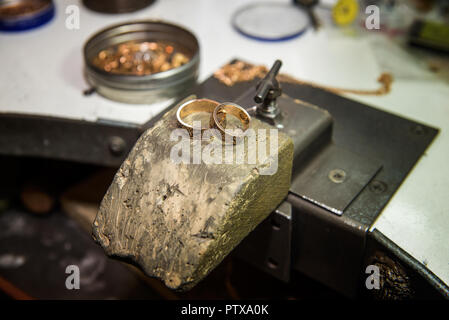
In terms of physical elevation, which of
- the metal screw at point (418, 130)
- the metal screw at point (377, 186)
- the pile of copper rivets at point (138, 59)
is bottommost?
the pile of copper rivets at point (138, 59)

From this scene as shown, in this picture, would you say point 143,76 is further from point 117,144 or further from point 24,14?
point 24,14

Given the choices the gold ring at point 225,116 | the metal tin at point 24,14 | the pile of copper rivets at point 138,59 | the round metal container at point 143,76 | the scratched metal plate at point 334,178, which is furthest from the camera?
the metal tin at point 24,14

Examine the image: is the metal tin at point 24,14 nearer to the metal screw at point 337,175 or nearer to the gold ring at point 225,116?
the gold ring at point 225,116

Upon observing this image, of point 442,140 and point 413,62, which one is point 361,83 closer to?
point 413,62

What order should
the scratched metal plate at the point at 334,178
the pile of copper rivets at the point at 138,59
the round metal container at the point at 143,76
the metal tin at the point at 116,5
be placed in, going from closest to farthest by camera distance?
the scratched metal plate at the point at 334,178, the round metal container at the point at 143,76, the pile of copper rivets at the point at 138,59, the metal tin at the point at 116,5

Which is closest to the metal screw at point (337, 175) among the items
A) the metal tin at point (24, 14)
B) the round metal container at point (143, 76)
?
the round metal container at point (143, 76)

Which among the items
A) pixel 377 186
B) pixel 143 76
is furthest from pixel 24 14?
pixel 377 186
